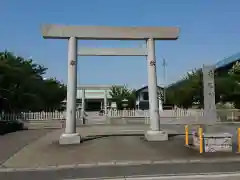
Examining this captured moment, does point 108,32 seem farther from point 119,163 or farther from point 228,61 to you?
point 228,61

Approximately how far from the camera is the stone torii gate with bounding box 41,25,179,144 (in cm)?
1534

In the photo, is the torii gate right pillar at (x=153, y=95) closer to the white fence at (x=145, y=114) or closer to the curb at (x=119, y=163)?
the curb at (x=119, y=163)

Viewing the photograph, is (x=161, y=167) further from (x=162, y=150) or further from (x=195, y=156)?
(x=162, y=150)

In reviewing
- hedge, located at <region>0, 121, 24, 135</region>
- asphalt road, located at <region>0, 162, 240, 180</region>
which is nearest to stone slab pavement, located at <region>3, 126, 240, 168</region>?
asphalt road, located at <region>0, 162, 240, 180</region>

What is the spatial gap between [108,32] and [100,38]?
0.48 meters

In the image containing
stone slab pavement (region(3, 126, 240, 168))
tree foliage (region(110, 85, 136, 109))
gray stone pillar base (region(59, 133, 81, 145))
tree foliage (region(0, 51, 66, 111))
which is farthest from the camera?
tree foliage (region(110, 85, 136, 109))

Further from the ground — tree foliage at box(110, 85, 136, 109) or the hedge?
tree foliage at box(110, 85, 136, 109)

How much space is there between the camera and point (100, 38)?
16.0 m

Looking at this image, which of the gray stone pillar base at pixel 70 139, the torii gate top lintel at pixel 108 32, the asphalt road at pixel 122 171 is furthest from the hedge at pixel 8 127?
the asphalt road at pixel 122 171

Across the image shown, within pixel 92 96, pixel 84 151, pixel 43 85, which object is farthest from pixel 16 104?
pixel 92 96

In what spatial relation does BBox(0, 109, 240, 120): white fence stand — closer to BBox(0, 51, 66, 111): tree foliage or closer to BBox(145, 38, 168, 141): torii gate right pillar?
BBox(0, 51, 66, 111): tree foliage

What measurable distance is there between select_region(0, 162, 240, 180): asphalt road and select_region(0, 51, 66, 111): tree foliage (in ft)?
76.4

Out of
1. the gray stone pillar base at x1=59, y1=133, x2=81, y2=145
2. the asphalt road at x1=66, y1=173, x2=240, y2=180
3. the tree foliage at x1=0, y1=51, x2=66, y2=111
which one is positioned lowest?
the asphalt road at x1=66, y1=173, x2=240, y2=180

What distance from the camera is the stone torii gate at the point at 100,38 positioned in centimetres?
1534
